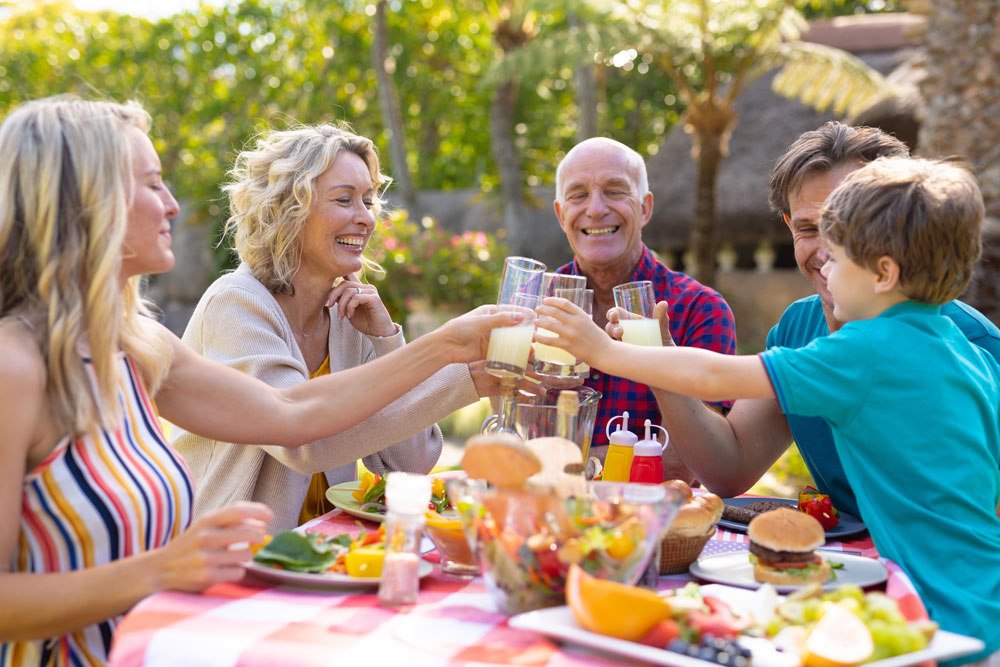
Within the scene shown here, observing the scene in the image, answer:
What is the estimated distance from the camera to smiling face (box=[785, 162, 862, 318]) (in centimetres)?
278

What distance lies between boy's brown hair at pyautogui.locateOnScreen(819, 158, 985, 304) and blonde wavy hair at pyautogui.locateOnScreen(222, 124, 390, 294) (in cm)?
187

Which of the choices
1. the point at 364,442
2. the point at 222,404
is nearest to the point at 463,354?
the point at 364,442

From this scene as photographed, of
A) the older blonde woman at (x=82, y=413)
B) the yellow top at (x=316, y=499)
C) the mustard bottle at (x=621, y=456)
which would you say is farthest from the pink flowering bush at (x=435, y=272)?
the older blonde woman at (x=82, y=413)

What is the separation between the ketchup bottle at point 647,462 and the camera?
2.27 metres

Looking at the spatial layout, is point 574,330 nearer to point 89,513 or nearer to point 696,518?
point 696,518

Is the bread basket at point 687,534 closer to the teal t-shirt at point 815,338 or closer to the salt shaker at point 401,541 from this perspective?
the salt shaker at point 401,541

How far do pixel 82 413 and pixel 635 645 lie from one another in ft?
3.78

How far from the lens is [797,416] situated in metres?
2.66

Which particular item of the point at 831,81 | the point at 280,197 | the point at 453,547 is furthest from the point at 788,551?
the point at 831,81

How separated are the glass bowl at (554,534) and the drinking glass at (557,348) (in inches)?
28.7

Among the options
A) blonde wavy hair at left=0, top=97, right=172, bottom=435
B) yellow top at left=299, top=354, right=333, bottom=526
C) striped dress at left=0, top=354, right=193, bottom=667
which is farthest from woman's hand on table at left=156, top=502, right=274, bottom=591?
yellow top at left=299, top=354, right=333, bottom=526

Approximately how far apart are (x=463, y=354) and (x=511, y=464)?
3.38 feet

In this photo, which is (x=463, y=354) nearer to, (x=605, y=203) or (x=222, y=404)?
(x=222, y=404)

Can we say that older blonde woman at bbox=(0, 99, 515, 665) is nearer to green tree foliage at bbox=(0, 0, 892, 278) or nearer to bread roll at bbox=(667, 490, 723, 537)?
bread roll at bbox=(667, 490, 723, 537)
